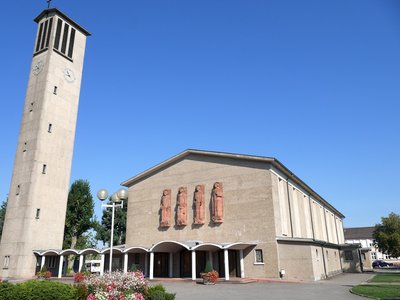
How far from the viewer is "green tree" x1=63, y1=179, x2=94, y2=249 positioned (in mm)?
48906

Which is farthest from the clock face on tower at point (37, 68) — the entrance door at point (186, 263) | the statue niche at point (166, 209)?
the entrance door at point (186, 263)

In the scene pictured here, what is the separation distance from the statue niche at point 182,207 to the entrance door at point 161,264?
3.30 metres

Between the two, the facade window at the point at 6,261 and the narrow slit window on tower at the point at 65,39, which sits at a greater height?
the narrow slit window on tower at the point at 65,39

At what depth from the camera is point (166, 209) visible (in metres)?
34.1

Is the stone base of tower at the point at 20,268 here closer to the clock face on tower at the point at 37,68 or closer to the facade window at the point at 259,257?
the clock face on tower at the point at 37,68

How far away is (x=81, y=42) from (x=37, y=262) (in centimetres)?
2812

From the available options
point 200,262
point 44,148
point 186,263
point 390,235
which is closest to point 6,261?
point 44,148

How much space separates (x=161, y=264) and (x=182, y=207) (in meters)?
5.62

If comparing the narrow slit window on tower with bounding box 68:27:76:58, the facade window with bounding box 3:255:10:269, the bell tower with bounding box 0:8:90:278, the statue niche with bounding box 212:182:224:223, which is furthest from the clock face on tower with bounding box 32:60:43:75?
the statue niche with bounding box 212:182:224:223

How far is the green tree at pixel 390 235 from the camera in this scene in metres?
43.6

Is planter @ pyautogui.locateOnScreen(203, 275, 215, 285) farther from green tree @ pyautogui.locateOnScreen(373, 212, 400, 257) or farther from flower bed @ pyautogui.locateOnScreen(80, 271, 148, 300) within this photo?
green tree @ pyautogui.locateOnScreen(373, 212, 400, 257)

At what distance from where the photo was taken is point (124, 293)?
11.5 m

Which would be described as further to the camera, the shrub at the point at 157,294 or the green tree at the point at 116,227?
the green tree at the point at 116,227

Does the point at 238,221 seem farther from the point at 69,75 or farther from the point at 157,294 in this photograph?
the point at 69,75
